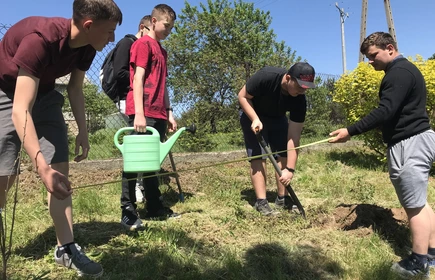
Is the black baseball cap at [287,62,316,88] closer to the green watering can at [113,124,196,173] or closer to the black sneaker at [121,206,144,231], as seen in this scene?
the green watering can at [113,124,196,173]

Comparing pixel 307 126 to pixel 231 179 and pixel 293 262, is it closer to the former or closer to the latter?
pixel 231 179

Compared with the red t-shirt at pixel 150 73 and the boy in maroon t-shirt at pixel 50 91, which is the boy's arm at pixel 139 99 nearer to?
the red t-shirt at pixel 150 73

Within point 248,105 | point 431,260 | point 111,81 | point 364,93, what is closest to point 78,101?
point 111,81

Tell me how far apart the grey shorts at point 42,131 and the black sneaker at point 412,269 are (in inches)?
90.4

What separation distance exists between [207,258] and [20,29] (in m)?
1.84

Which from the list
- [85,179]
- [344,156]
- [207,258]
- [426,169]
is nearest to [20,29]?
[207,258]

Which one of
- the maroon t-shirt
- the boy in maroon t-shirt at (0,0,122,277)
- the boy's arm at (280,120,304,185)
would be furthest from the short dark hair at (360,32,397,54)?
the maroon t-shirt

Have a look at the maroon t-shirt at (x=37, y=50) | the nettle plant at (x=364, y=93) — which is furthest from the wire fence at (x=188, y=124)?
the maroon t-shirt at (x=37, y=50)

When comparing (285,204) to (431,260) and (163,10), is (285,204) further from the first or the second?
(163,10)

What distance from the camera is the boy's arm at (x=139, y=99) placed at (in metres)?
2.87

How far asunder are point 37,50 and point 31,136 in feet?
1.48

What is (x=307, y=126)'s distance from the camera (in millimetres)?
10133

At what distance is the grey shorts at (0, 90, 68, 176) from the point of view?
2074mm

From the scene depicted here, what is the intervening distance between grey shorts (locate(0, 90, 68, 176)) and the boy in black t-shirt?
1.72 metres
